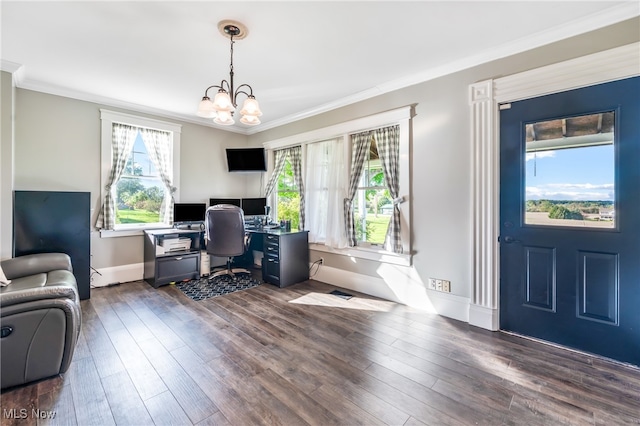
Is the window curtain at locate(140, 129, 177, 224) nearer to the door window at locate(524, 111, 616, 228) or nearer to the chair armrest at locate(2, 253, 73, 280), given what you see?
the chair armrest at locate(2, 253, 73, 280)

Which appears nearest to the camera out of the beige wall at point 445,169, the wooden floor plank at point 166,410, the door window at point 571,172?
the wooden floor plank at point 166,410

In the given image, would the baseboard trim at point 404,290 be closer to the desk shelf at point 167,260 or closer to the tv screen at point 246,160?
the desk shelf at point 167,260

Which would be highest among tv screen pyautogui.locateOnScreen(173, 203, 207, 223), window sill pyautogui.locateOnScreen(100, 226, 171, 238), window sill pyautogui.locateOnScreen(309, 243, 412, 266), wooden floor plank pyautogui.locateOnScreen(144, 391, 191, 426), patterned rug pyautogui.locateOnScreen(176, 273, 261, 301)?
tv screen pyautogui.locateOnScreen(173, 203, 207, 223)

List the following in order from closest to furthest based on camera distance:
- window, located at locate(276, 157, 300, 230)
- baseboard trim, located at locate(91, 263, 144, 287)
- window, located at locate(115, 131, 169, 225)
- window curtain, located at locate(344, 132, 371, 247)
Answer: window curtain, located at locate(344, 132, 371, 247) < baseboard trim, located at locate(91, 263, 144, 287) < window, located at locate(115, 131, 169, 225) < window, located at locate(276, 157, 300, 230)

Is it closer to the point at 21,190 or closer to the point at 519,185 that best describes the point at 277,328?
the point at 519,185

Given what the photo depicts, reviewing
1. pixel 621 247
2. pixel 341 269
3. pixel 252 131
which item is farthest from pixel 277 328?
pixel 252 131

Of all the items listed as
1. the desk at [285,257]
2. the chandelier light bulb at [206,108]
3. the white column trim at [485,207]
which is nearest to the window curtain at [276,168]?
the desk at [285,257]

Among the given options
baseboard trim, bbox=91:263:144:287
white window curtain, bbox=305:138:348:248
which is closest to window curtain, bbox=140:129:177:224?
baseboard trim, bbox=91:263:144:287

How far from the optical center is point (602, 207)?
7.09 feet

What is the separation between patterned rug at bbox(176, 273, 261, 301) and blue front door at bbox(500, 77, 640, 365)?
3.15 meters

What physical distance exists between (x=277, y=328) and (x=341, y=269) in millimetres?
1500

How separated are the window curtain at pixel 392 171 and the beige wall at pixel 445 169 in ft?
0.64

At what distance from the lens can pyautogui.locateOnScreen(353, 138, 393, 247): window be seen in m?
3.61

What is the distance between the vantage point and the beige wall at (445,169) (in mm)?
2730
